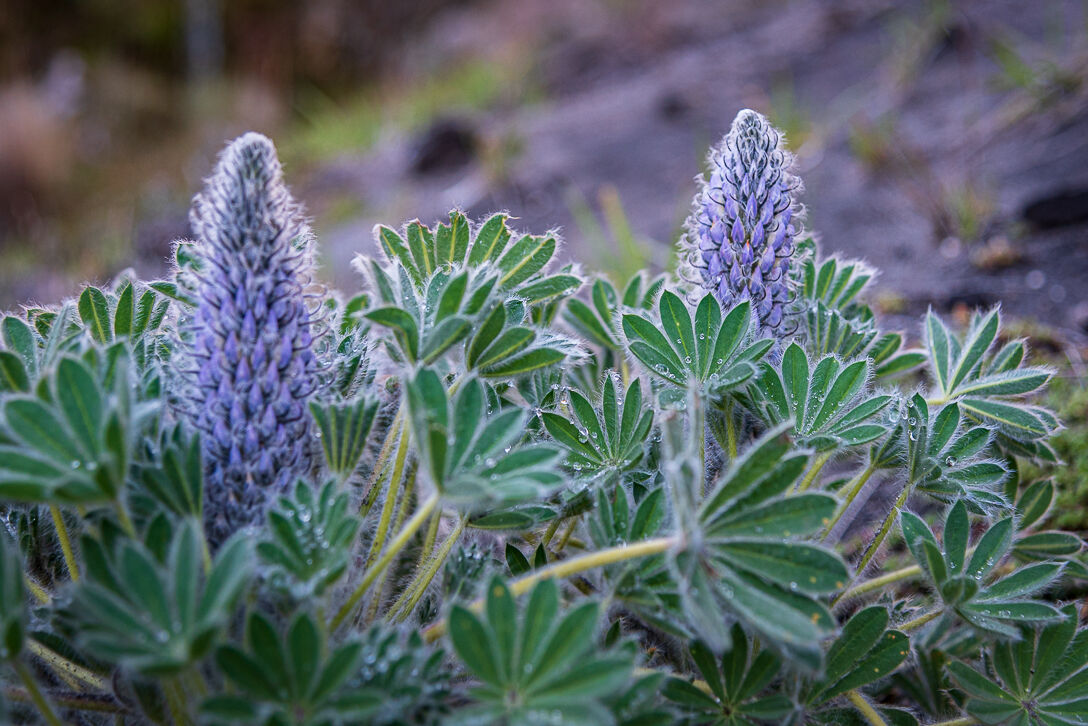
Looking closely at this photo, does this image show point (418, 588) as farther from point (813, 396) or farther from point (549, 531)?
point (813, 396)

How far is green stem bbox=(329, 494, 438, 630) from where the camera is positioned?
98 cm

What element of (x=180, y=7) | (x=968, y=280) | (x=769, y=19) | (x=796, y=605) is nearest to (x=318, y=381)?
(x=796, y=605)

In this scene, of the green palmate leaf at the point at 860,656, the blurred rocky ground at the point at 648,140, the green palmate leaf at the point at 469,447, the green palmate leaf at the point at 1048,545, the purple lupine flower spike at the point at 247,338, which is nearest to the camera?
the green palmate leaf at the point at 469,447

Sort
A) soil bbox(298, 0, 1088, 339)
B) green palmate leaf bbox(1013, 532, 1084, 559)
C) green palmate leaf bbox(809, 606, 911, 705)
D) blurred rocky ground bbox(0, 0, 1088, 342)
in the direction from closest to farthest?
green palmate leaf bbox(809, 606, 911, 705) < green palmate leaf bbox(1013, 532, 1084, 559) < soil bbox(298, 0, 1088, 339) < blurred rocky ground bbox(0, 0, 1088, 342)

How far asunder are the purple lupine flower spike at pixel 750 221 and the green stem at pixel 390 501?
1.91ft

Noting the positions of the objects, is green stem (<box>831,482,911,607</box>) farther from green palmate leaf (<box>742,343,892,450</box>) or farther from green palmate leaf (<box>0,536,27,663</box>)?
green palmate leaf (<box>0,536,27,663</box>)

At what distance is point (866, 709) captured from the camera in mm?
1159

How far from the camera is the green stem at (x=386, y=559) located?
3.20 ft

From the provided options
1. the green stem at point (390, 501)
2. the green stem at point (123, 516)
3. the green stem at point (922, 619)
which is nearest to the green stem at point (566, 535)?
the green stem at point (390, 501)

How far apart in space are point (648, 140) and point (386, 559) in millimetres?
5099

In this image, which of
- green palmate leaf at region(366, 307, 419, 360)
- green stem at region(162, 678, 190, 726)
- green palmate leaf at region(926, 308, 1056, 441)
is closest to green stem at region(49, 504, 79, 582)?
green stem at region(162, 678, 190, 726)

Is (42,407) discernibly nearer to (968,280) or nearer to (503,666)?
(503,666)

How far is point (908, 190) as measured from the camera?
354cm

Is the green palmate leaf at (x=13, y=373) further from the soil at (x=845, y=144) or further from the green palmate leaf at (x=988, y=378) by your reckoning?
the soil at (x=845, y=144)
